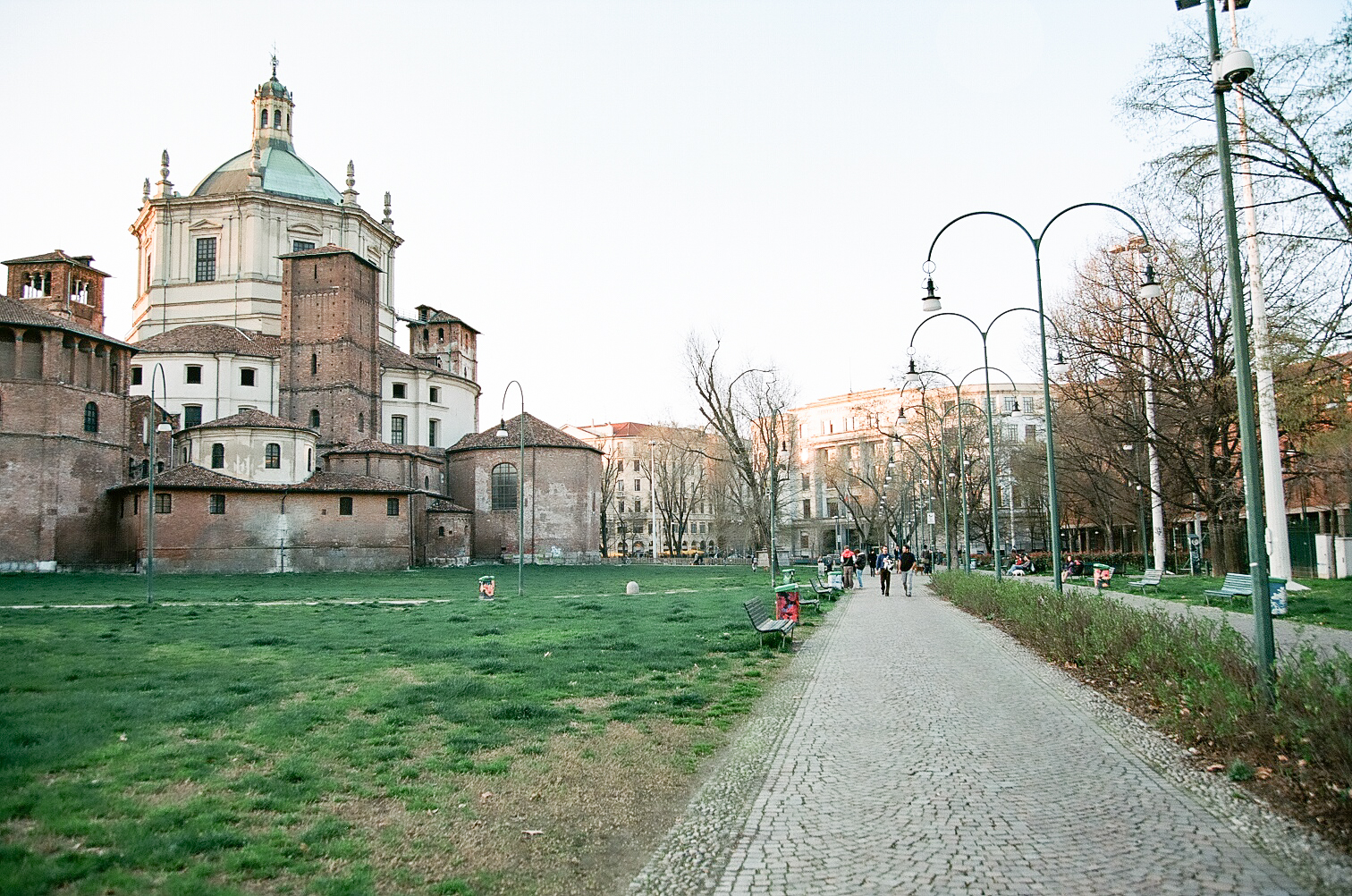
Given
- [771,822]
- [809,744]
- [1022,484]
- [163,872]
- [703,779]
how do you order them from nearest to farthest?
1. [163,872]
2. [771,822]
3. [703,779]
4. [809,744]
5. [1022,484]

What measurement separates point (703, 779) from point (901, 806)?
163cm

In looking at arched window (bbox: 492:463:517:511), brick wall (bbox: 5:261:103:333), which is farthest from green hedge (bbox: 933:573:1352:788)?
brick wall (bbox: 5:261:103:333)

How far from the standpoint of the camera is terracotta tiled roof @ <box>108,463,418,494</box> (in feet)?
145

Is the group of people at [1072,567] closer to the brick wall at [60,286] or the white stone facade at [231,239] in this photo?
the white stone facade at [231,239]

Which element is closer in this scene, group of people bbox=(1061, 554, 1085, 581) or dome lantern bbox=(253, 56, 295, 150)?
group of people bbox=(1061, 554, 1085, 581)

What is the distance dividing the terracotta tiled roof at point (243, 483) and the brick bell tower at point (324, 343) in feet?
20.9

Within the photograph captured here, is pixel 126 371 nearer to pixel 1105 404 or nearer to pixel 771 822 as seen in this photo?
pixel 1105 404

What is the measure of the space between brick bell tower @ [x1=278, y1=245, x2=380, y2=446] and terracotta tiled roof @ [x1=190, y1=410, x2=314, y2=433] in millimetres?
5775

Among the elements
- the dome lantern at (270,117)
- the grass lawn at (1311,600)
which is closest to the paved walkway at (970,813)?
the grass lawn at (1311,600)

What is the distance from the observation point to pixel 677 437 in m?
70.1

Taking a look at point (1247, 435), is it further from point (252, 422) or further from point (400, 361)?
point (400, 361)

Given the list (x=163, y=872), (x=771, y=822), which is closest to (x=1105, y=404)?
(x=771, y=822)

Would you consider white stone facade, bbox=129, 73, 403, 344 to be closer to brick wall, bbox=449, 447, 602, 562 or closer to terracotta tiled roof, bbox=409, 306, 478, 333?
terracotta tiled roof, bbox=409, 306, 478, 333

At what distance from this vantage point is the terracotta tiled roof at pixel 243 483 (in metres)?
44.1
